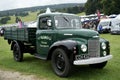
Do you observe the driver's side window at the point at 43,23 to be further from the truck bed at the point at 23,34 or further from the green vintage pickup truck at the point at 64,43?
the truck bed at the point at 23,34

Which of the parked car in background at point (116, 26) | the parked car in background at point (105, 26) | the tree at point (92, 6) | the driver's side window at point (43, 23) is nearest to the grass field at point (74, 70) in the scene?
the driver's side window at point (43, 23)

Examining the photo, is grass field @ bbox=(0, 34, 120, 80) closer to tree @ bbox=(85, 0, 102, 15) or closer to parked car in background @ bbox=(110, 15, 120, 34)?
parked car in background @ bbox=(110, 15, 120, 34)

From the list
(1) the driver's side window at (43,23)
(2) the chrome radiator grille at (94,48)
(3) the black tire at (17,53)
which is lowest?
(3) the black tire at (17,53)

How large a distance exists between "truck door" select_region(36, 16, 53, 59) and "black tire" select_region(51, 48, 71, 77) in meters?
0.82

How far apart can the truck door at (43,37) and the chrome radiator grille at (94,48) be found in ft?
5.79

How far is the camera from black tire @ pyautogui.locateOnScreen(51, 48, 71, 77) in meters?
9.77

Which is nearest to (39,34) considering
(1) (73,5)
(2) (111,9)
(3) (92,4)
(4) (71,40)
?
(4) (71,40)

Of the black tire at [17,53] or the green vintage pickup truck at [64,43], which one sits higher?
the green vintage pickup truck at [64,43]

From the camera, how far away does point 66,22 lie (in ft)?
36.8

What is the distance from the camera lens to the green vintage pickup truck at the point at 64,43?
9.71m

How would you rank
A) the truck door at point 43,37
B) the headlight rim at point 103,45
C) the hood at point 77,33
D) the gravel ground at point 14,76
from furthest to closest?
the truck door at point 43,37 → the headlight rim at point 103,45 → the gravel ground at point 14,76 → the hood at point 77,33

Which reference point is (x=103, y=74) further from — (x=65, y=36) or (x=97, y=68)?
(x=65, y=36)

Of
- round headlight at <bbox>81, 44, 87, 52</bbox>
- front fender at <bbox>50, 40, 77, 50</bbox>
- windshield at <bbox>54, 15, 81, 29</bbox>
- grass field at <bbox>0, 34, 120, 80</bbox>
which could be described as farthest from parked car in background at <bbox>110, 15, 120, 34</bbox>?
round headlight at <bbox>81, 44, 87, 52</bbox>

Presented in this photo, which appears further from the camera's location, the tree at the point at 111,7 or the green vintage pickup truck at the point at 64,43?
the tree at the point at 111,7
